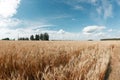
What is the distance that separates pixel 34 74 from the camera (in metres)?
4.02

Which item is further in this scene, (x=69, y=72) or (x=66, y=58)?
(x=66, y=58)

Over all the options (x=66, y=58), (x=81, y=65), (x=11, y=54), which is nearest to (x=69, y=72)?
(x=81, y=65)

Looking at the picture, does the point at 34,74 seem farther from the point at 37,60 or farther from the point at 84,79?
the point at 84,79

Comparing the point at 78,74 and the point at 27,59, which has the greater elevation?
the point at 27,59

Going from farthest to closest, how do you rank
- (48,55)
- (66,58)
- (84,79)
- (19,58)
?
(66,58)
(48,55)
(19,58)
(84,79)

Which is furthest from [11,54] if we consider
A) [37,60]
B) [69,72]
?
[69,72]

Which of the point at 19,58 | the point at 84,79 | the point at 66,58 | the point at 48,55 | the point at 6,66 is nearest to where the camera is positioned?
the point at 84,79

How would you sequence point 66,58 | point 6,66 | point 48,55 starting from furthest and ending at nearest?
point 66,58 → point 48,55 → point 6,66

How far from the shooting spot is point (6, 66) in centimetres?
397

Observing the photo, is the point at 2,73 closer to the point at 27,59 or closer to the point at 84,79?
the point at 27,59

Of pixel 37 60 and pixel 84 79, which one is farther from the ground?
pixel 37 60

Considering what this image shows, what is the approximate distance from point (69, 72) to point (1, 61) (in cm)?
147

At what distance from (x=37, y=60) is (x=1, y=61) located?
0.79m

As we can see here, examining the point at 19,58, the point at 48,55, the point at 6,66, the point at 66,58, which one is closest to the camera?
the point at 6,66
